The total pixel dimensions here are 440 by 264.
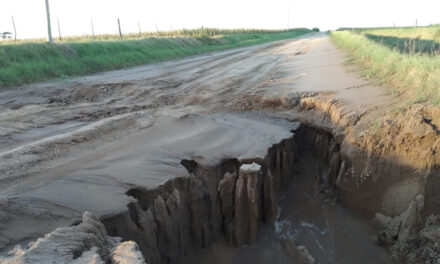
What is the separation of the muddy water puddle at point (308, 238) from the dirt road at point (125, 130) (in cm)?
109

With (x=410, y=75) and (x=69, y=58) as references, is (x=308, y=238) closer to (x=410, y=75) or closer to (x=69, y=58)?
(x=410, y=75)

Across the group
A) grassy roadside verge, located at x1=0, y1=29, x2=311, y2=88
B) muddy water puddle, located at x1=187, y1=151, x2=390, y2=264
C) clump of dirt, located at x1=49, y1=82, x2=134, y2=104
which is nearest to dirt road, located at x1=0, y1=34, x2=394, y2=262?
clump of dirt, located at x1=49, y1=82, x2=134, y2=104

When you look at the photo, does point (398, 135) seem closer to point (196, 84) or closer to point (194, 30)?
point (196, 84)

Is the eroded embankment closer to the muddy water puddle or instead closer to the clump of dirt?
the muddy water puddle

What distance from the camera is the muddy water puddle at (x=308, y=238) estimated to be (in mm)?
4613

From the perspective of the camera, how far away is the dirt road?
3672mm

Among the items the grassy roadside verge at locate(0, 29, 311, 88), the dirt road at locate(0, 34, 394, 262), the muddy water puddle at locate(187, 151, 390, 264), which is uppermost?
the grassy roadside verge at locate(0, 29, 311, 88)

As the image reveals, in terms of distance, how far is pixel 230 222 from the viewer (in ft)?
15.8

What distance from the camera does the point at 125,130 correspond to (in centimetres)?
600

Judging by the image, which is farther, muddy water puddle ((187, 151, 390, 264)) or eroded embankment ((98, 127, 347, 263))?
muddy water puddle ((187, 151, 390, 264))

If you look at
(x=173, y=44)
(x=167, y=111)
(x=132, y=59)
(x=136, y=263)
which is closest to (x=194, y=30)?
(x=173, y=44)

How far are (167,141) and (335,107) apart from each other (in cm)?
319

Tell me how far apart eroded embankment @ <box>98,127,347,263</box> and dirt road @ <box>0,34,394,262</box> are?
16 centimetres

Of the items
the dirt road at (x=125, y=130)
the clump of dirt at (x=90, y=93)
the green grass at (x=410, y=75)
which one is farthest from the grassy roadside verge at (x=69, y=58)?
the green grass at (x=410, y=75)
